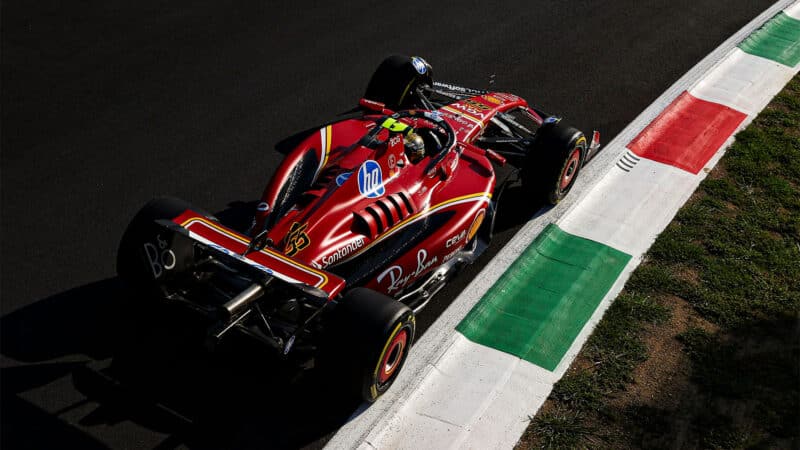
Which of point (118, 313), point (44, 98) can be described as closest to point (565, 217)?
point (118, 313)

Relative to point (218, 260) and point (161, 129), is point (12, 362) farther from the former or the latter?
point (161, 129)

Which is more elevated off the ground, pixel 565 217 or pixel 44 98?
pixel 44 98

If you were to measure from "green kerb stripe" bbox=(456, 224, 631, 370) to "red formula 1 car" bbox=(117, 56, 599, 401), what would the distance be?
0.44 meters

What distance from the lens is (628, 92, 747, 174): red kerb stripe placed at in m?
9.26

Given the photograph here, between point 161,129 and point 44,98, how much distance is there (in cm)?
156

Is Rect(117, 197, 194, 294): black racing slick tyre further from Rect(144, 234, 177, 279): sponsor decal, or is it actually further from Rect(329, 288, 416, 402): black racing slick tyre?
Rect(329, 288, 416, 402): black racing slick tyre

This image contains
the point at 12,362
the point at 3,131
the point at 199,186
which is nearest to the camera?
the point at 12,362

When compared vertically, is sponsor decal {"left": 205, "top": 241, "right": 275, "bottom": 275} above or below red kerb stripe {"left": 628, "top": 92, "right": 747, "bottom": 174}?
above

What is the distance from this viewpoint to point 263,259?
555 centimetres

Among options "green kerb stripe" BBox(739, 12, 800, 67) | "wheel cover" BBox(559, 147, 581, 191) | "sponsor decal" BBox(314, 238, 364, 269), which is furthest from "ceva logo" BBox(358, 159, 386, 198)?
"green kerb stripe" BBox(739, 12, 800, 67)

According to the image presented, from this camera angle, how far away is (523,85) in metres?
10.4

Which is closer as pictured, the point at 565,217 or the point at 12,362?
the point at 12,362

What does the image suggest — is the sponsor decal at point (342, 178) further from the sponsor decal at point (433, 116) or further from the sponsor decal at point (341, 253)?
the sponsor decal at point (433, 116)

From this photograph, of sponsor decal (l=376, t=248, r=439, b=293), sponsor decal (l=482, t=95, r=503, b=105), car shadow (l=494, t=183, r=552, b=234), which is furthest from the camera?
sponsor decal (l=482, t=95, r=503, b=105)
